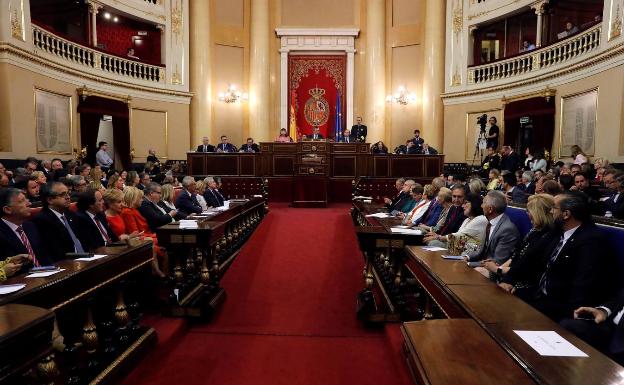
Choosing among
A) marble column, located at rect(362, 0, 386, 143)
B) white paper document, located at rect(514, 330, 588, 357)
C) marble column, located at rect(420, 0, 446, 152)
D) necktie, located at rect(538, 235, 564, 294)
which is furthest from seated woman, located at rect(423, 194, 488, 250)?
marble column, located at rect(362, 0, 386, 143)

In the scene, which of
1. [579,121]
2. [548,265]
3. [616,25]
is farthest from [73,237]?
[579,121]

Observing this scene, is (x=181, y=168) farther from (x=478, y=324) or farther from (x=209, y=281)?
(x=478, y=324)

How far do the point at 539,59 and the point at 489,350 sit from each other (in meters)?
10.7

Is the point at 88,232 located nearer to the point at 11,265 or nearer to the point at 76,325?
the point at 76,325

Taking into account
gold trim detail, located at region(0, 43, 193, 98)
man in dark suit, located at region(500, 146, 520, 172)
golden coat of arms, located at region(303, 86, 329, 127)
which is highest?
gold trim detail, located at region(0, 43, 193, 98)

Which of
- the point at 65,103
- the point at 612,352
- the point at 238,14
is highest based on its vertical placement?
the point at 238,14

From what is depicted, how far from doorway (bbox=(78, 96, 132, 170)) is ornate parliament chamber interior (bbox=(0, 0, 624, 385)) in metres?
0.05

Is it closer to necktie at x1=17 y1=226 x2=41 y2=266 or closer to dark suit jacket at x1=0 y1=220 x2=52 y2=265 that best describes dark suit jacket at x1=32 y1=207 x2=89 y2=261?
dark suit jacket at x1=0 y1=220 x2=52 y2=265

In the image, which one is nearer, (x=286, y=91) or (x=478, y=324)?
Answer: (x=478, y=324)

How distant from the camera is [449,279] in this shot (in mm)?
2389

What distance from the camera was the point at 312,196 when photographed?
9570 millimetres

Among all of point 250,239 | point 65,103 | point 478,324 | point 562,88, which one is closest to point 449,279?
point 478,324

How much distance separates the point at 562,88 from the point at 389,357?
8.87 m

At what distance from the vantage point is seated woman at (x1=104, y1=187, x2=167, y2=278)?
403 centimetres
